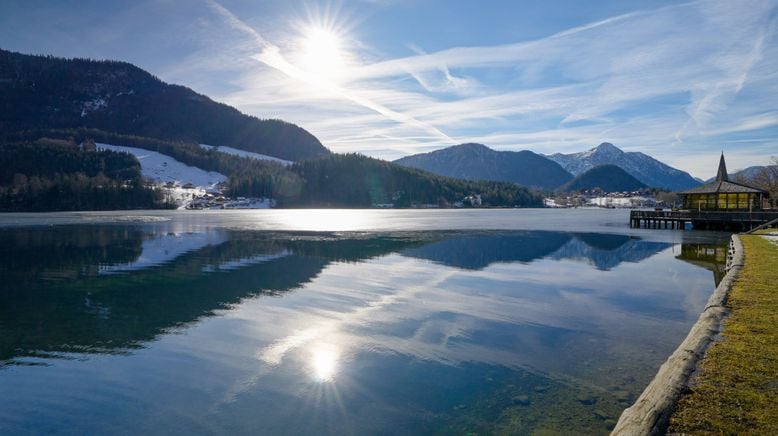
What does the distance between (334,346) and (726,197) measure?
3245 inches

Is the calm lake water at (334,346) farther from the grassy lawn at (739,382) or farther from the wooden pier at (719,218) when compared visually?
the wooden pier at (719,218)

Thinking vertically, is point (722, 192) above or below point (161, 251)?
above

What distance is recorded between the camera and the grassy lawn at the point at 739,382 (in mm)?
6832

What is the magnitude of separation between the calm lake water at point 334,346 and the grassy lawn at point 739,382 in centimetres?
223

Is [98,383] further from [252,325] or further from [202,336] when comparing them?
[252,325]

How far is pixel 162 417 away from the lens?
33.5 feet

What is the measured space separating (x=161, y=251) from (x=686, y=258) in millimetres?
48022

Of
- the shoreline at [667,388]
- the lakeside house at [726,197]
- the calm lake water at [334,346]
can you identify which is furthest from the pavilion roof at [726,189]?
the shoreline at [667,388]

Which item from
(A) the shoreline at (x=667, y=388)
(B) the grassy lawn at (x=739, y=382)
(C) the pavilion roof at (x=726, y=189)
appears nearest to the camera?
(B) the grassy lawn at (x=739, y=382)

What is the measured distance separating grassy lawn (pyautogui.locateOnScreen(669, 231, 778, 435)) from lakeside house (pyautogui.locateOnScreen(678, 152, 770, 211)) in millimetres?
72016

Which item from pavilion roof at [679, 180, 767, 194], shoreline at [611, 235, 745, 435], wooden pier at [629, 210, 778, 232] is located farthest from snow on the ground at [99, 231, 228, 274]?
pavilion roof at [679, 180, 767, 194]

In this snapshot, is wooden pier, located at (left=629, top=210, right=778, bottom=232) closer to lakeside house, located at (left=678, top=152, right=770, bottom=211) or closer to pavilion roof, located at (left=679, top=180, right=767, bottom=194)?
lakeside house, located at (left=678, top=152, right=770, bottom=211)

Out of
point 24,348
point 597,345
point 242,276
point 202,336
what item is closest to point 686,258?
point 597,345

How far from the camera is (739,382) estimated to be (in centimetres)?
829
